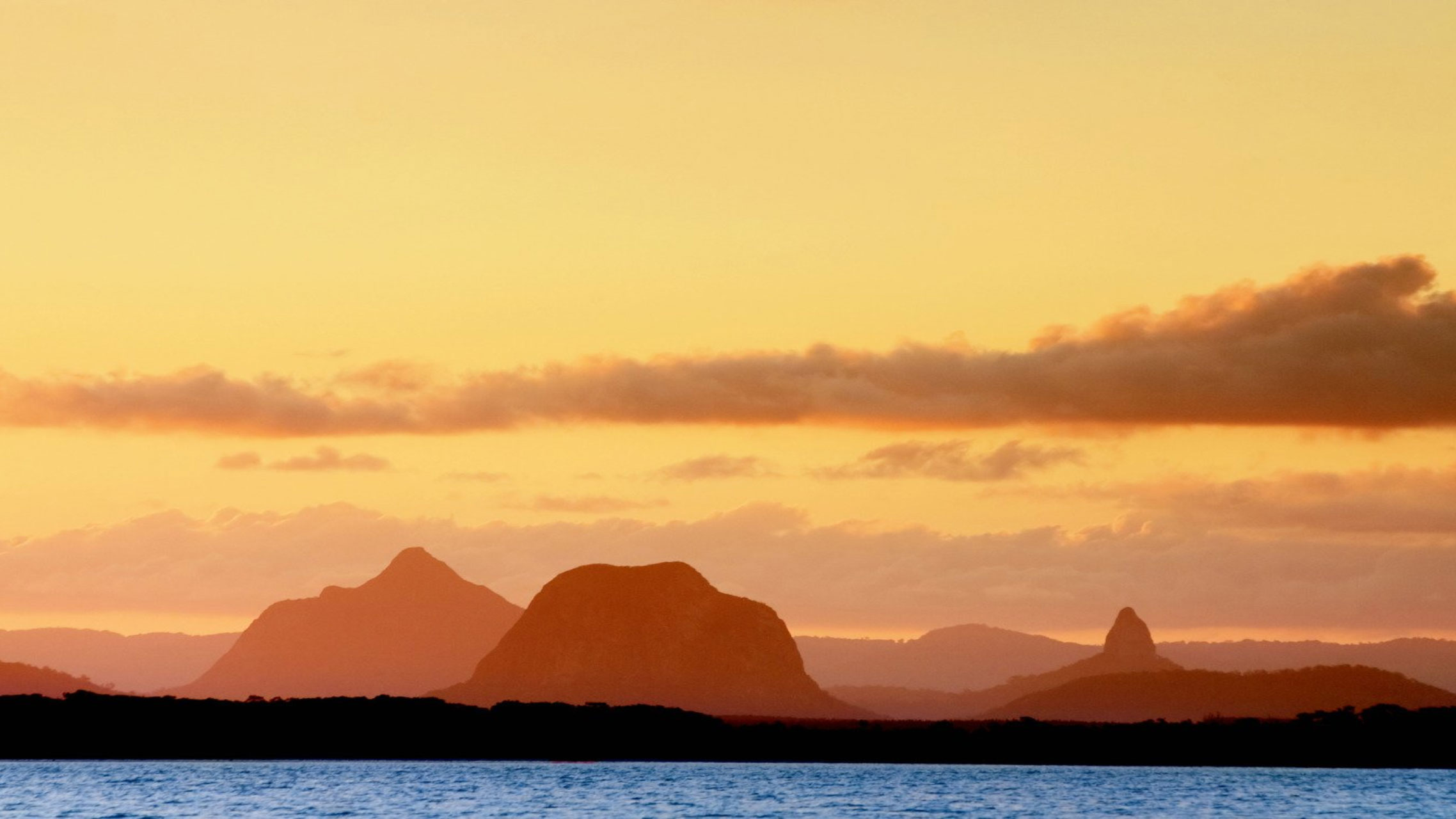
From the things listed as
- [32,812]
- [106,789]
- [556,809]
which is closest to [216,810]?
[32,812]

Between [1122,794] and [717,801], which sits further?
[1122,794]

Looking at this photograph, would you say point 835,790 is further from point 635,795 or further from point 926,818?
point 926,818

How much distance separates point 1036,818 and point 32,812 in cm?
8044

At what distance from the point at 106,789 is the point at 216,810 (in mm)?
41732

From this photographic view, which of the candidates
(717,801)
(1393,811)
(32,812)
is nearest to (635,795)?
(717,801)

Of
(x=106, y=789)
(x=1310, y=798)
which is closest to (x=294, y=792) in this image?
(x=106, y=789)

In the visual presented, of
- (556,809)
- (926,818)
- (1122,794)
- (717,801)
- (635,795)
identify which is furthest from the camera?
(1122,794)

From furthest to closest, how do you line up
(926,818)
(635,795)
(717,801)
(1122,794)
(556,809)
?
(1122,794), (635,795), (717,801), (556,809), (926,818)

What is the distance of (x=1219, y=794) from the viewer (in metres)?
190

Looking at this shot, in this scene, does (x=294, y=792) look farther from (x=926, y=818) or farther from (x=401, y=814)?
(x=926, y=818)

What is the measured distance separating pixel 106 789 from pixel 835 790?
74.9 metres

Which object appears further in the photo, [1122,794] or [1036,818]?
[1122,794]

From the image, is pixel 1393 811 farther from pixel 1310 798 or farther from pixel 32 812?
pixel 32 812

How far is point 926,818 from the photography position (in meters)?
144
